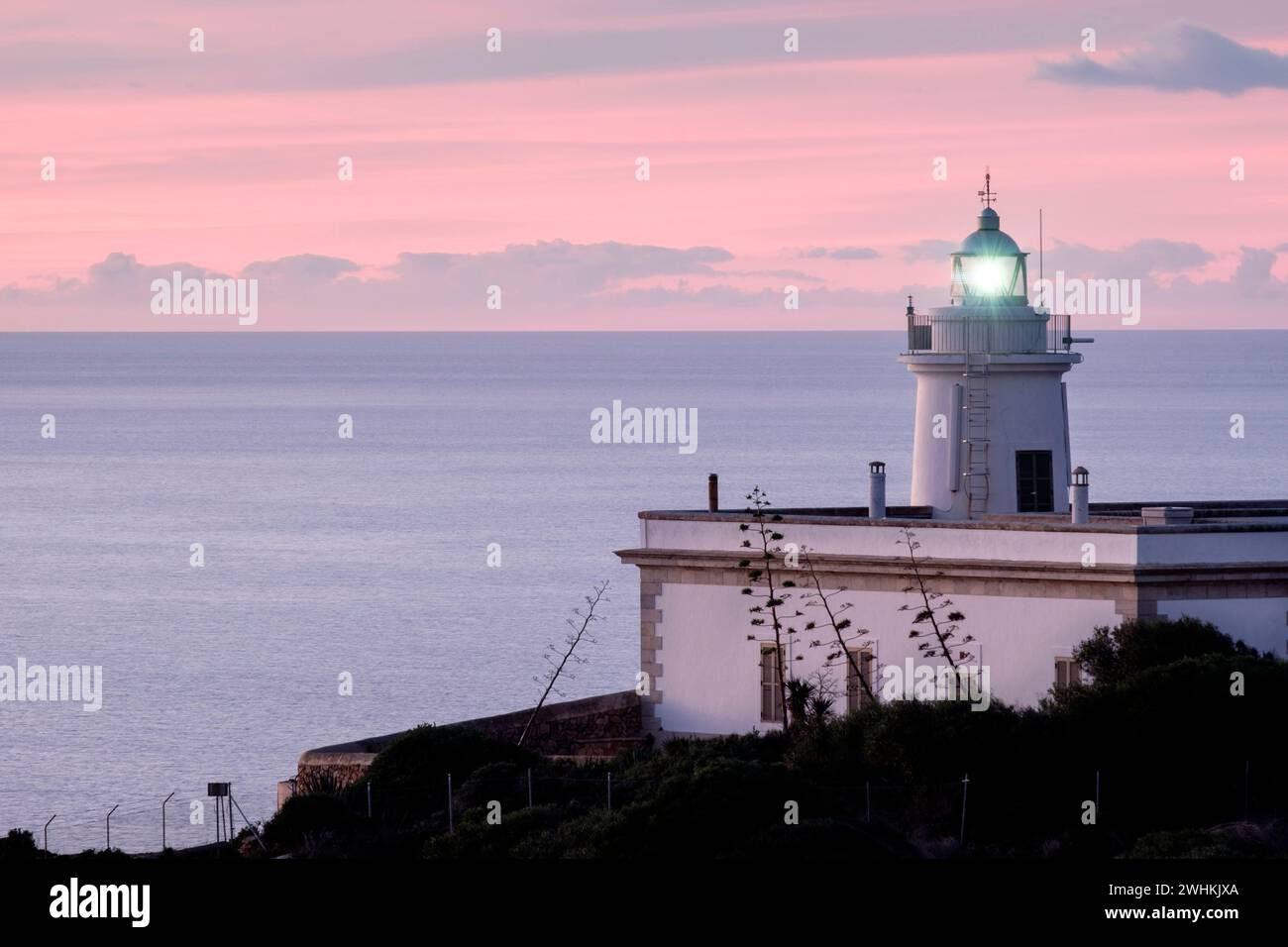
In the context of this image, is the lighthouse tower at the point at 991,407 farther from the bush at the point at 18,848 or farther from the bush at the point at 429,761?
the bush at the point at 18,848

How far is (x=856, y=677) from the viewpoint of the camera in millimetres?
32594

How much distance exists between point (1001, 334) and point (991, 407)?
1270 millimetres

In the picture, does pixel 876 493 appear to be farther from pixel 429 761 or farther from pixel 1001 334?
pixel 429 761

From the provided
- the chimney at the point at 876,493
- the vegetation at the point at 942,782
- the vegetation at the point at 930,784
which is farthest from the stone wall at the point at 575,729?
the chimney at the point at 876,493

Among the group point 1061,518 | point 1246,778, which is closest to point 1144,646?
point 1246,778

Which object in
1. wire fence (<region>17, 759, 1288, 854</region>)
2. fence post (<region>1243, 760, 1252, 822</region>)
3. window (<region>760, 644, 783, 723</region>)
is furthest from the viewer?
window (<region>760, 644, 783, 723</region>)

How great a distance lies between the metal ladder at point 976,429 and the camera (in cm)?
3781

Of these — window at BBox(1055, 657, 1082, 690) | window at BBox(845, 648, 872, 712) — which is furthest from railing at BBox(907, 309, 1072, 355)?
window at BBox(1055, 657, 1082, 690)

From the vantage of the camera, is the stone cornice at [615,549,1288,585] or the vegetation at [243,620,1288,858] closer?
the vegetation at [243,620,1288,858]

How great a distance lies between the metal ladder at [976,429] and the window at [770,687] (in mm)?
5930

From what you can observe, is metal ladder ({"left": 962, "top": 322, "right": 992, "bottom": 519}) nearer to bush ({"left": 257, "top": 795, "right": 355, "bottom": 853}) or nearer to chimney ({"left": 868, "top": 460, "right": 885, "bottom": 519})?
chimney ({"left": 868, "top": 460, "right": 885, "bottom": 519})

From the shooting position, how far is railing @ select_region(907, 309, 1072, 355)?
126 ft

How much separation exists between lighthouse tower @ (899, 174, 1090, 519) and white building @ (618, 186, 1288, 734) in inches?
1.3
